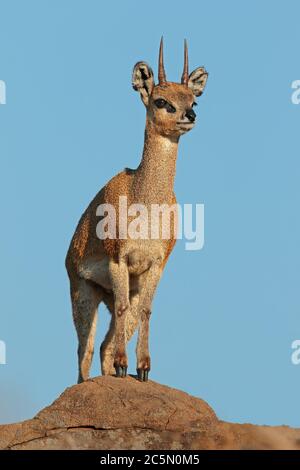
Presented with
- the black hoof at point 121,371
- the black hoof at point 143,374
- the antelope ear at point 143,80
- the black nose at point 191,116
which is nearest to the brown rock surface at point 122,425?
the black hoof at point 121,371

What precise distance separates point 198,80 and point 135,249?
11.5ft

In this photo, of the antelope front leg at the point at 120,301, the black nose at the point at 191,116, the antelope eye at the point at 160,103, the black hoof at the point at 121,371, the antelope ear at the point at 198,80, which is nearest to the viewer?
the black hoof at the point at 121,371

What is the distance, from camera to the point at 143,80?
24.5 m

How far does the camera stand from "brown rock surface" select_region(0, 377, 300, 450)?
2019cm

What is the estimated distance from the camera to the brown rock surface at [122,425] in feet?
66.2

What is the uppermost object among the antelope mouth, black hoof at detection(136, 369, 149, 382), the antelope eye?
the antelope eye

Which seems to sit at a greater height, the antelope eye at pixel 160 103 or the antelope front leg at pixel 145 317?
the antelope eye at pixel 160 103

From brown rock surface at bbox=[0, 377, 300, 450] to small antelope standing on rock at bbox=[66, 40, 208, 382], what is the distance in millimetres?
1291

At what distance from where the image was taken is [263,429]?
20.2 meters

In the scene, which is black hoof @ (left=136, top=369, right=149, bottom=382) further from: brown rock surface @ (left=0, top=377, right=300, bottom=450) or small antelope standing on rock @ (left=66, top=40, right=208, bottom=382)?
brown rock surface @ (left=0, top=377, right=300, bottom=450)

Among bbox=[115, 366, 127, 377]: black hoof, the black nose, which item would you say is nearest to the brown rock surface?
bbox=[115, 366, 127, 377]: black hoof

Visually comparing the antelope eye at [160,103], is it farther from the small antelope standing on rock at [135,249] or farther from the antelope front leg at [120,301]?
the antelope front leg at [120,301]

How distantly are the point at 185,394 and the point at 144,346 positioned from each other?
1309 millimetres
